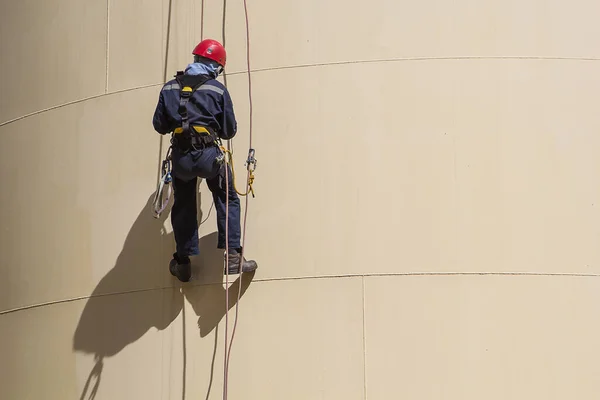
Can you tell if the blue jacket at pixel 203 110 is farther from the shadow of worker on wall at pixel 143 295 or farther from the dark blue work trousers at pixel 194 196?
the shadow of worker on wall at pixel 143 295

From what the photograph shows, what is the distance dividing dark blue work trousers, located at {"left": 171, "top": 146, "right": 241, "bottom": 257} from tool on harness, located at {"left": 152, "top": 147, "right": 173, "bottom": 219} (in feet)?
0.23

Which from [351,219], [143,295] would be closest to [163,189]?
[143,295]

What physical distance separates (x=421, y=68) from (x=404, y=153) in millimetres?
753

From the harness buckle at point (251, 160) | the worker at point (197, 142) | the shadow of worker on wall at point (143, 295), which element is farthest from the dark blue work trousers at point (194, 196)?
the shadow of worker on wall at point (143, 295)

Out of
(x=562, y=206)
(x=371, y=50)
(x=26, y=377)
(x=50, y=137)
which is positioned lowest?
(x=26, y=377)

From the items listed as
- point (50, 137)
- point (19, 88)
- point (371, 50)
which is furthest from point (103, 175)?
point (371, 50)

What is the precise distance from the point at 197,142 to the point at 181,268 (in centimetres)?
109

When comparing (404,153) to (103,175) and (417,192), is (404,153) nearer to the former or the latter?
(417,192)

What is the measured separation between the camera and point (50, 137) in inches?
398

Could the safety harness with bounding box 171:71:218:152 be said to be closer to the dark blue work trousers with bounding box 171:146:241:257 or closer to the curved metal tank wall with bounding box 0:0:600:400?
the dark blue work trousers with bounding box 171:146:241:257

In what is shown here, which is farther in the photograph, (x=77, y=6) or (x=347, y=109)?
(x=77, y=6)

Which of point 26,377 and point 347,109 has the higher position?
point 347,109

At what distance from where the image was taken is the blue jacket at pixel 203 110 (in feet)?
28.2

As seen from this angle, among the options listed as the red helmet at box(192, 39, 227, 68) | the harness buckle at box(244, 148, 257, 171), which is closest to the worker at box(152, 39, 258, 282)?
the red helmet at box(192, 39, 227, 68)
